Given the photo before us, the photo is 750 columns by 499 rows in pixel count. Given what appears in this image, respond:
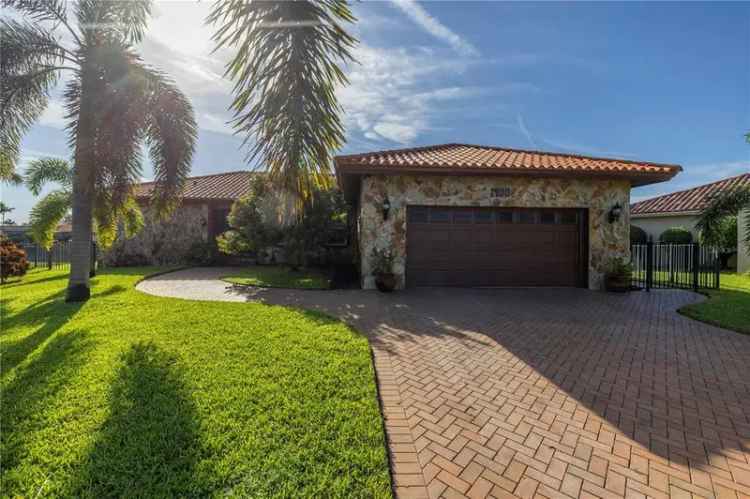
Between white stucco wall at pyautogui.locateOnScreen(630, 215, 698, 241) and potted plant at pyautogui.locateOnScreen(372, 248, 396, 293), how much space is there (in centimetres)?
1923

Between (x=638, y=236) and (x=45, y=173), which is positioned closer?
(x=45, y=173)

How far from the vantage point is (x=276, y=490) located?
2.21 m

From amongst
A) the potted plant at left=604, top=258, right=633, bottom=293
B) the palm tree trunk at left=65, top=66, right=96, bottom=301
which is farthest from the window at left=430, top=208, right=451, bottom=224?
the palm tree trunk at left=65, top=66, right=96, bottom=301

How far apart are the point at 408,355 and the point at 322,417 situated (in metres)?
1.98

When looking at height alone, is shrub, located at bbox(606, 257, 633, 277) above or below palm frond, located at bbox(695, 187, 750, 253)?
below

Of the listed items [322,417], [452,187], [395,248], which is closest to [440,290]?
[395,248]

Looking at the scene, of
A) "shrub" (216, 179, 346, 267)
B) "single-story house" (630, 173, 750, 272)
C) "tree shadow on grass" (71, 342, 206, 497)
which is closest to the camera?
"tree shadow on grass" (71, 342, 206, 497)

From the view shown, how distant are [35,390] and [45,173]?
1285 cm

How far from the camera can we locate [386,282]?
9523mm

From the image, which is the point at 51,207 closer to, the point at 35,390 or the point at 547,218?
the point at 35,390

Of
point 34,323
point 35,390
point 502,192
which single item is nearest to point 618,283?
point 502,192

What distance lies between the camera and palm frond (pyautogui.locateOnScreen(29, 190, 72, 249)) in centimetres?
1057

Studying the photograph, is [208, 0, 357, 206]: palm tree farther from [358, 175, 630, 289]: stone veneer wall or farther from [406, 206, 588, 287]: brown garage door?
[406, 206, 588, 287]: brown garage door

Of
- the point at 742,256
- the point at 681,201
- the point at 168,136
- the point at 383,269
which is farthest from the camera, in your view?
the point at 681,201
